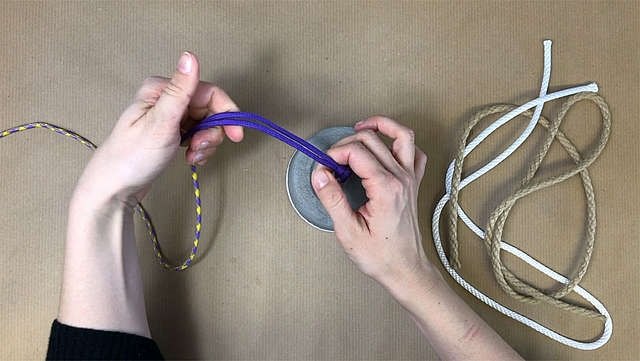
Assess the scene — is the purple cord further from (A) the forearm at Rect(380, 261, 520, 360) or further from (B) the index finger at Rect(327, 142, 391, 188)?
(A) the forearm at Rect(380, 261, 520, 360)

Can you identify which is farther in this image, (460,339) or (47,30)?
(47,30)

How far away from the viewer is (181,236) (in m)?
0.86

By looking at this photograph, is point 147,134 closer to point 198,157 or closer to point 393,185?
point 198,157

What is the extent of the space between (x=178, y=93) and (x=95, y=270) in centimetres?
24

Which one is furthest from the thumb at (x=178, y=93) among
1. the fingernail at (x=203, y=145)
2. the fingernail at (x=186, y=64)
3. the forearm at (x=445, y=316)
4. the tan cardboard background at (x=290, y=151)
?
the forearm at (x=445, y=316)

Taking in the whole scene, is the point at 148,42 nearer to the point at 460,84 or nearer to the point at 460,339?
the point at 460,84

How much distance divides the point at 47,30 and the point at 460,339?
0.79 m

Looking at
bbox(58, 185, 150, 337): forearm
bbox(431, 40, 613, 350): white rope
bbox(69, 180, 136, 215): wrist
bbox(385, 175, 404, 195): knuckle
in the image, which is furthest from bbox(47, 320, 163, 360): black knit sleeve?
bbox(431, 40, 613, 350): white rope

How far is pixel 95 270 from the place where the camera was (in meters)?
0.67

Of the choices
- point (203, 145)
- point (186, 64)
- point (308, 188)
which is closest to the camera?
point (186, 64)

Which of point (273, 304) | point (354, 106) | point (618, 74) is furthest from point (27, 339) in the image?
point (618, 74)

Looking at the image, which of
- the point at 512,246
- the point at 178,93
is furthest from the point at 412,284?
the point at 178,93

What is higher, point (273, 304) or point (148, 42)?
point (148, 42)

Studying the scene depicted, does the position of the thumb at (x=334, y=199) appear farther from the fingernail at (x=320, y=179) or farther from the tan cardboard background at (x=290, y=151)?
the tan cardboard background at (x=290, y=151)
